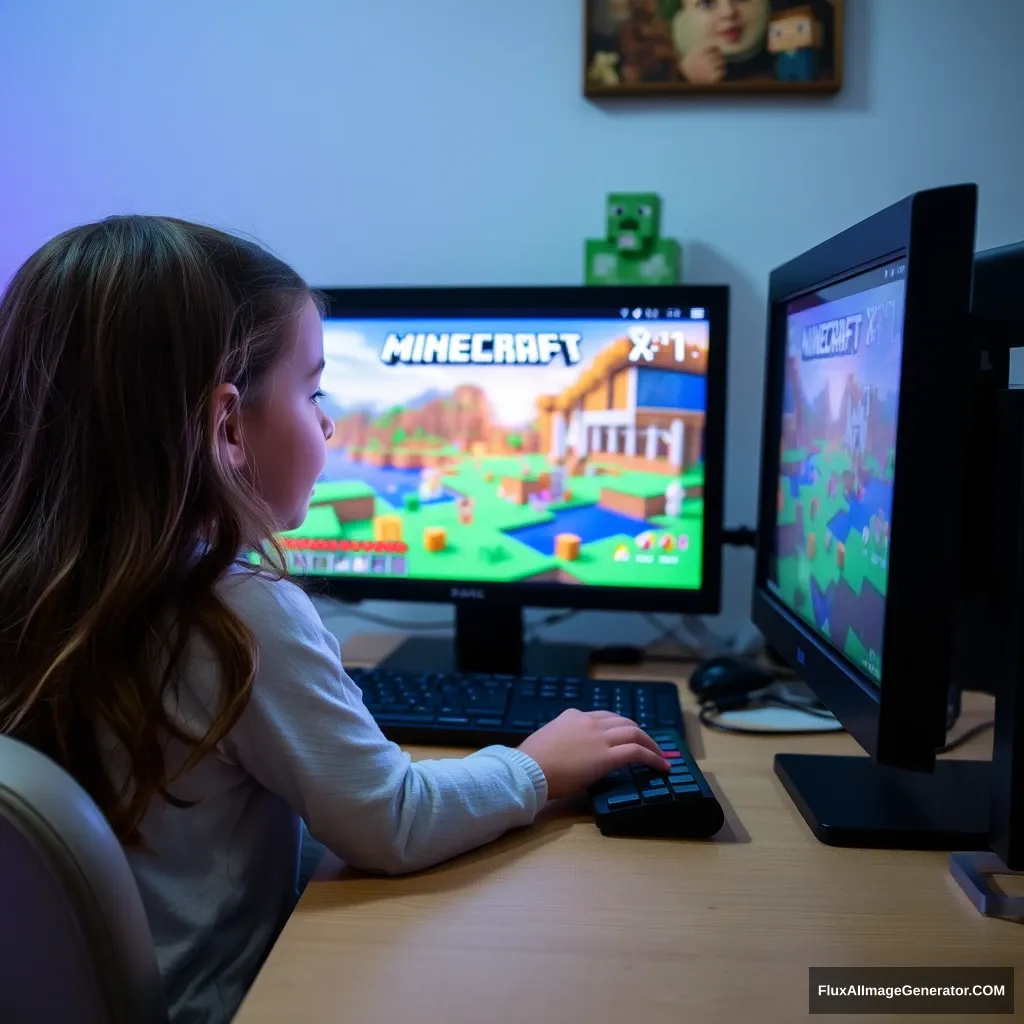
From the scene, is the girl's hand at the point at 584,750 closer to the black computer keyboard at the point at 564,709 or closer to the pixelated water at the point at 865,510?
the black computer keyboard at the point at 564,709

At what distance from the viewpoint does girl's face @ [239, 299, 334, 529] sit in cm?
77

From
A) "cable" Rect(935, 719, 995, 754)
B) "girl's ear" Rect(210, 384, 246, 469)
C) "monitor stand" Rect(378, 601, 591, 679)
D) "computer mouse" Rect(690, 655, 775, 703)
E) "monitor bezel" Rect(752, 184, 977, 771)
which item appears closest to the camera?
"monitor bezel" Rect(752, 184, 977, 771)

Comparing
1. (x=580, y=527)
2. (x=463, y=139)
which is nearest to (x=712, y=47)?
(x=463, y=139)

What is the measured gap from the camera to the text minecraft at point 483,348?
106cm

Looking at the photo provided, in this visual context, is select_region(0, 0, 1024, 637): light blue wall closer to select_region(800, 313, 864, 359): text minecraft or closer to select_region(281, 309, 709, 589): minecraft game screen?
select_region(281, 309, 709, 589): minecraft game screen

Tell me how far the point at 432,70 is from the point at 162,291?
2.48ft

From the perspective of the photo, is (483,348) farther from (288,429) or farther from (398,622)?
(398,622)

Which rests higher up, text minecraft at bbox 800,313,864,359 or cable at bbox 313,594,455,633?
text minecraft at bbox 800,313,864,359

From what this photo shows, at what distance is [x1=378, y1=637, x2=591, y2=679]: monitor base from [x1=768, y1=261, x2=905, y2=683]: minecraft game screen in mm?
274

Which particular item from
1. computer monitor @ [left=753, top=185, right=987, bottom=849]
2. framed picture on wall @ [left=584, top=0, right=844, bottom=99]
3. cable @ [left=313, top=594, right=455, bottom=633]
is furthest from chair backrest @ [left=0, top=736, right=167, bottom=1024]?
framed picture on wall @ [left=584, top=0, right=844, bottom=99]

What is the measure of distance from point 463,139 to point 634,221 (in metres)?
0.27

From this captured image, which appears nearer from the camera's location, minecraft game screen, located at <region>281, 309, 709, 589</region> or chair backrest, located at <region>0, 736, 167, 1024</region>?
chair backrest, located at <region>0, 736, 167, 1024</region>

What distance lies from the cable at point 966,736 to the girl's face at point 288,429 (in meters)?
0.64

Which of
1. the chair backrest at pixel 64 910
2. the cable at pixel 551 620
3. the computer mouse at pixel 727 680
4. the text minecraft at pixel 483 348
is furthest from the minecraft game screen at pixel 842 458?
the chair backrest at pixel 64 910
